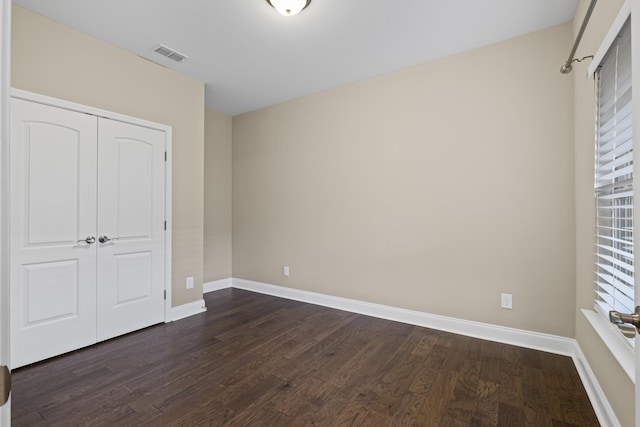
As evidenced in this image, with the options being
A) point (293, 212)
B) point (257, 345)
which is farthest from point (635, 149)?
point (293, 212)

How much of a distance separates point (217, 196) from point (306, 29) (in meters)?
2.93

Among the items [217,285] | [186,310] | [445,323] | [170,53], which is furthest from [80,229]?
→ [445,323]

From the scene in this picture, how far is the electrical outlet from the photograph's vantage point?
8.91ft

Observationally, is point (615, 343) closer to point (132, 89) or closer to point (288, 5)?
point (288, 5)

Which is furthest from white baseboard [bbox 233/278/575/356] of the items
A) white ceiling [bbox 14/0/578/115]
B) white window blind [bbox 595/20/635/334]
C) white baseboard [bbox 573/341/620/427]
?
white ceiling [bbox 14/0/578/115]

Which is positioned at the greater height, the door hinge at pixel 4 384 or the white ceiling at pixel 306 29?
the white ceiling at pixel 306 29

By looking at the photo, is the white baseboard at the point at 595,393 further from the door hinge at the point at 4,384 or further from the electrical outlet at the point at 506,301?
the door hinge at the point at 4,384

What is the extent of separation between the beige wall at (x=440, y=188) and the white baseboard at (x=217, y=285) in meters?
0.79

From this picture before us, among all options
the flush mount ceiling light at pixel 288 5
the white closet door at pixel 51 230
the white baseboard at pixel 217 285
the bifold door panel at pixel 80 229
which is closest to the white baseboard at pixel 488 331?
the white baseboard at pixel 217 285

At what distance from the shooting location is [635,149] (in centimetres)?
85

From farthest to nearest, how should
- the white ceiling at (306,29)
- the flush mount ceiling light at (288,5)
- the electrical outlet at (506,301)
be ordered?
1. the electrical outlet at (506,301)
2. the white ceiling at (306,29)
3. the flush mount ceiling light at (288,5)

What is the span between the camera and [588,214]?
2102 mm

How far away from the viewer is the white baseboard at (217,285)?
4.52 metres

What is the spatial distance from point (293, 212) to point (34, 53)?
116 inches
